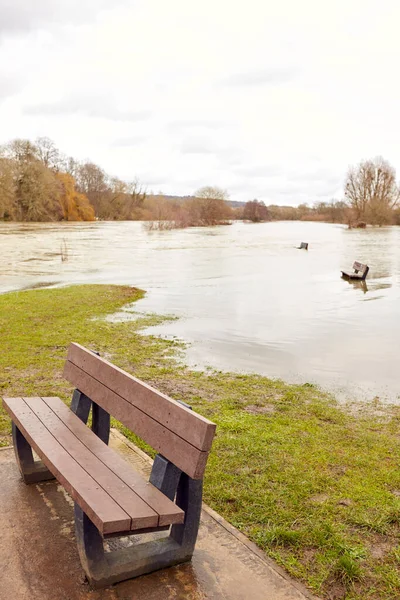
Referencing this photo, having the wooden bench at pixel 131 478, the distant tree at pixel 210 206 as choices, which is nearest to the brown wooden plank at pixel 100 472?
the wooden bench at pixel 131 478

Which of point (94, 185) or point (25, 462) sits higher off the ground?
point (94, 185)

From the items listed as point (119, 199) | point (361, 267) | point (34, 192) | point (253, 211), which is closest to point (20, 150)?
point (34, 192)

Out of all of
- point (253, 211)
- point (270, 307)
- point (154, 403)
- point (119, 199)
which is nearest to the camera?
point (154, 403)

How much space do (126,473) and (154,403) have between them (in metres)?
0.37

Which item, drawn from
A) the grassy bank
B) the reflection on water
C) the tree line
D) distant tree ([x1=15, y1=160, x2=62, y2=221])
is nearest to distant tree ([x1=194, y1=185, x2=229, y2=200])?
the tree line

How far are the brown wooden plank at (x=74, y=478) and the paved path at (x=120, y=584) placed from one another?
43 centimetres

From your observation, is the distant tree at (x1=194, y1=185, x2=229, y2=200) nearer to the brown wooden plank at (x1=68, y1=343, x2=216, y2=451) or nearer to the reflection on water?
the reflection on water

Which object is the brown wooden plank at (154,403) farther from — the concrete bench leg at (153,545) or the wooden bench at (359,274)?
the wooden bench at (359,274)

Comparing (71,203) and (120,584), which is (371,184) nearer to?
(71,203)

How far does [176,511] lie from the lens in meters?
2.28

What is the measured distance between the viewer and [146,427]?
2.70m

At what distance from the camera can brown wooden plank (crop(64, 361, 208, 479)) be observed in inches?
91.2


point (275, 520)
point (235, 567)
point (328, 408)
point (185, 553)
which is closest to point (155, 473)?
point (185, 553)

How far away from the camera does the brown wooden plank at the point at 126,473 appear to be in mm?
2268
